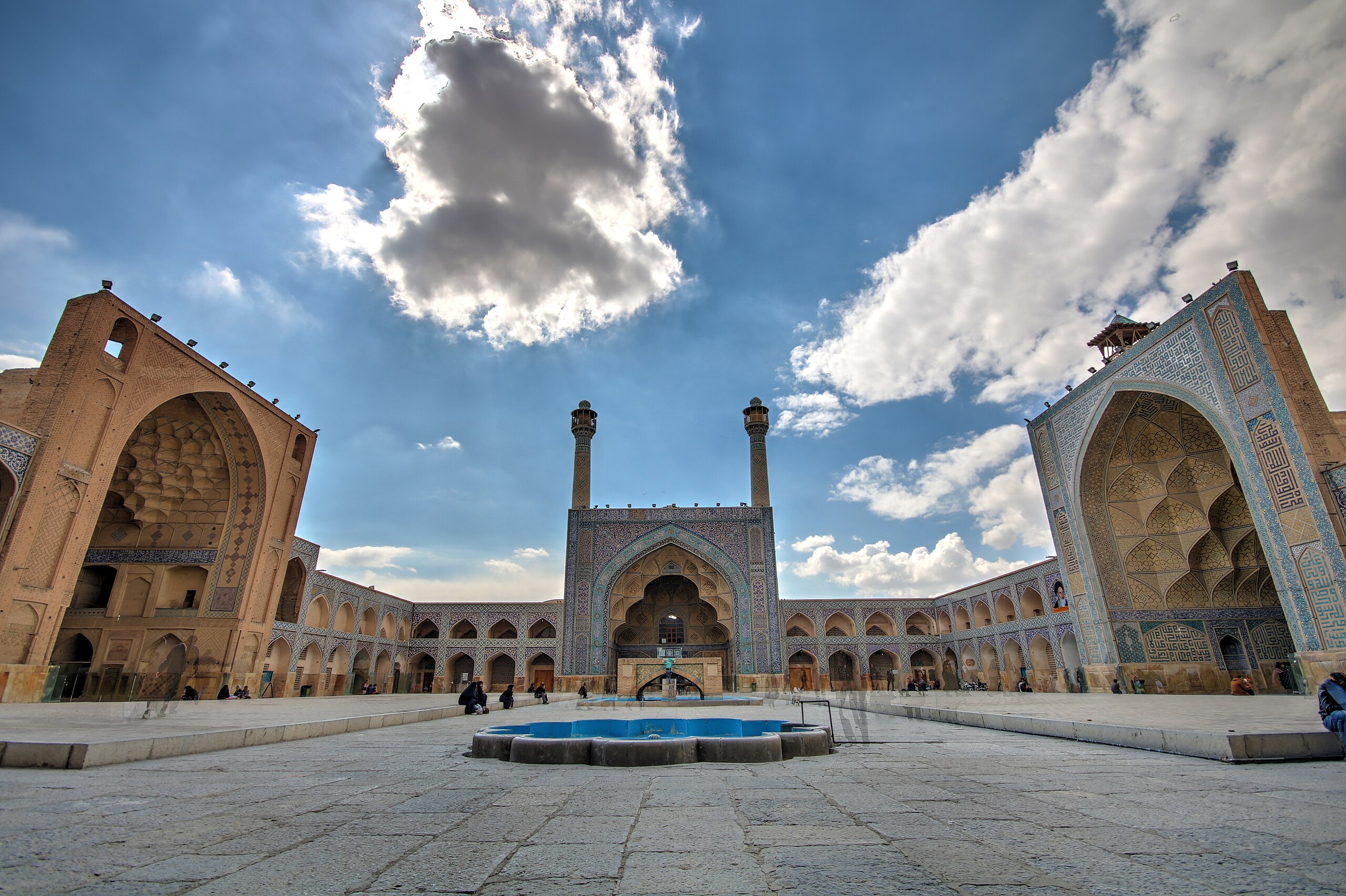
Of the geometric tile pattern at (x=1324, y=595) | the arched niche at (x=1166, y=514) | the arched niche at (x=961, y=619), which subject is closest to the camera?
the geometric tile pattern at (x=1324, y=595)

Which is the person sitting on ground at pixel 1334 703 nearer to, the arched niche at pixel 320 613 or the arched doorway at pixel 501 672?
the arched niche at pixel 320 613

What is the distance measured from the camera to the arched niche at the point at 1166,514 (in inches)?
578

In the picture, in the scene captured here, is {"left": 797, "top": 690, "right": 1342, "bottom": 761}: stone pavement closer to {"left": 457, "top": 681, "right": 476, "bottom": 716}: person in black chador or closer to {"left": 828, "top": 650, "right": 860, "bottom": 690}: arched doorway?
{"left": 457, "top": 681, "right": 476, "bottom": 716}: person in black chador

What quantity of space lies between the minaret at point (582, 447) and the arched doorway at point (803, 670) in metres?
11.0

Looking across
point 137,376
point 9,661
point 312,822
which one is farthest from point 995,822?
point 137,376

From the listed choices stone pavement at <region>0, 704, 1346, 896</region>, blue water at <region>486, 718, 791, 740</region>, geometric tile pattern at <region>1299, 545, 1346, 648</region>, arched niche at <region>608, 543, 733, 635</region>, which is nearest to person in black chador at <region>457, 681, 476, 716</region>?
blue water at <region>486, 718, 791, 740</region>

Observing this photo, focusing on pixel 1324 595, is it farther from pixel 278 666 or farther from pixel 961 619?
pixel 278 666

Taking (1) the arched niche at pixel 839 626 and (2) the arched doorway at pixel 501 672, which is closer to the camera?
(1) the arched niche at pixel 839 626

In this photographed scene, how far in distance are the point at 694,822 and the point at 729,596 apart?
65.6 feet

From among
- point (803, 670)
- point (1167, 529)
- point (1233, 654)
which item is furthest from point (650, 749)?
point (803, 670)

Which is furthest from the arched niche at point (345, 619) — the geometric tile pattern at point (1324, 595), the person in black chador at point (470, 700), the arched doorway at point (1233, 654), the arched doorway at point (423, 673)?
→ the arched doorway at point (1233, 654)

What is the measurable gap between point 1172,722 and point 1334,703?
1913 millimetres

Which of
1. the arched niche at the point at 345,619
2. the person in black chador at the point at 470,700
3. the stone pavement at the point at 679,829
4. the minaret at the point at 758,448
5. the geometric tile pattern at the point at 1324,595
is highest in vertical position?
the minaret at the point at 758,448

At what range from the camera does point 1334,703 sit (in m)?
4.04
